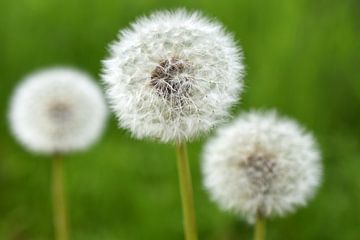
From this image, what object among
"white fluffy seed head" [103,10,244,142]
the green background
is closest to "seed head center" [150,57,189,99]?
"white fluffy seed head" [103,10,244,142]

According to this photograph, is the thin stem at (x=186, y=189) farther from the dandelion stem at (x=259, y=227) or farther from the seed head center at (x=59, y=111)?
the seed head center at (x=59, y=111)

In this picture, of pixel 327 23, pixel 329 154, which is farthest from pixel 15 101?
pixel 327 23

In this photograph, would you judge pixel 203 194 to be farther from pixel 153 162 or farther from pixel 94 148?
pixel 94 148

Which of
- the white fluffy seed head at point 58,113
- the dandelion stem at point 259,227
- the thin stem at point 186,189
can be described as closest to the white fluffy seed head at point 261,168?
the dandelion stem at point 259,227

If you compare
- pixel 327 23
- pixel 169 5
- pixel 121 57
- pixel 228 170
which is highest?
pixel 169 5

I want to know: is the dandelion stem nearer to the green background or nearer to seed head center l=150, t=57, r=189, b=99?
seed head center l=150, t=57, r=189, b=99

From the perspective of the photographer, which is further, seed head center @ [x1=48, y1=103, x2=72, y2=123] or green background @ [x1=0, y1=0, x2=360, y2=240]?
green background @ [x1=0, y1=0, x2=360, y2=240]

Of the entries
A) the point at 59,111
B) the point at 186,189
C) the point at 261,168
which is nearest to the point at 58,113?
the point at 59,111
